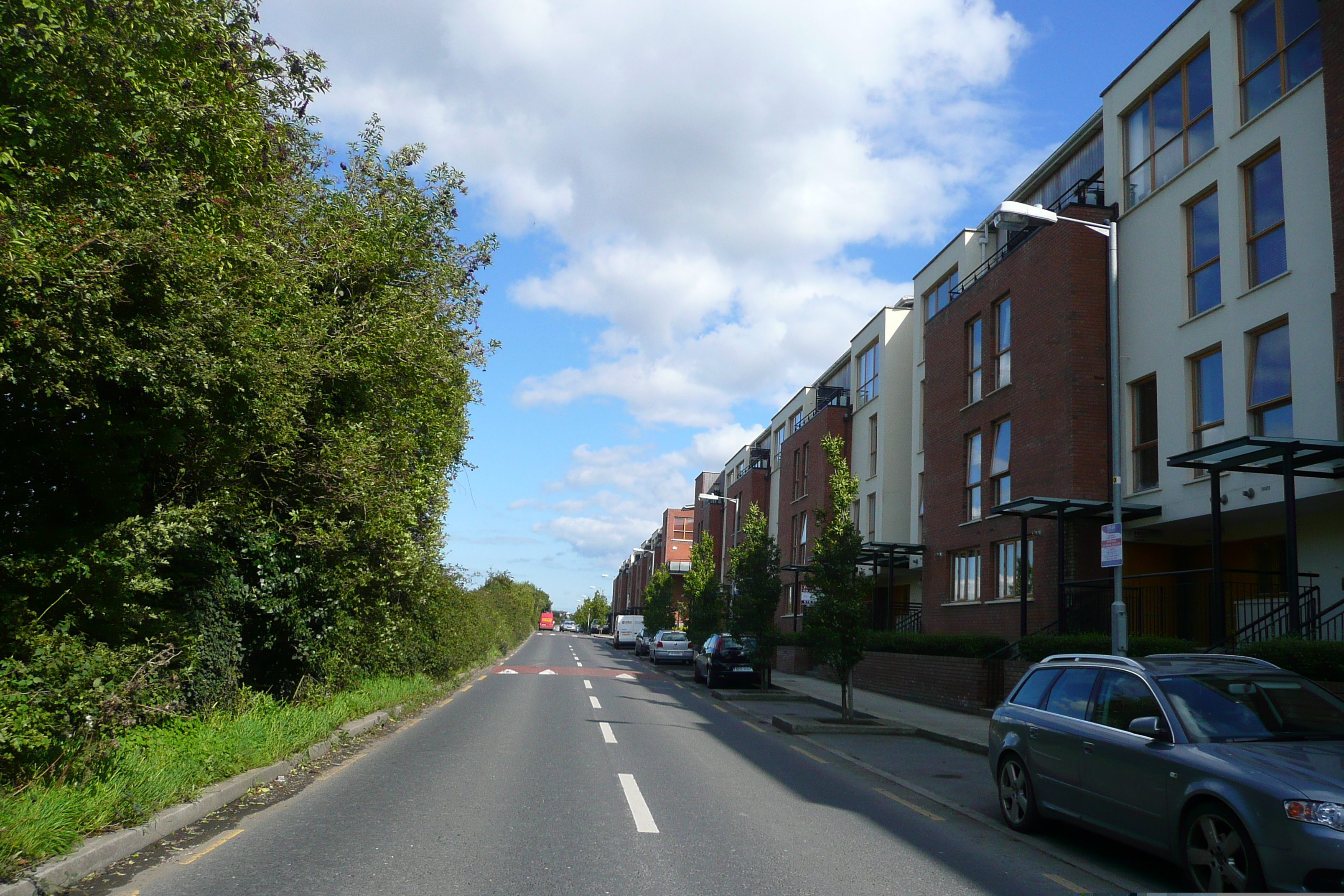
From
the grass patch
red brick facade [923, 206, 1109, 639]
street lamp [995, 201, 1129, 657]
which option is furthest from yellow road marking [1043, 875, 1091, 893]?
red brick facade [923, 206, 1109, 639]

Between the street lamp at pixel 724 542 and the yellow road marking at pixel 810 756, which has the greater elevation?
the street lamp at pixel 724 542

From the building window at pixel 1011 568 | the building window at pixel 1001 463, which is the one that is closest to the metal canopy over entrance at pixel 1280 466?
the building window at pixel 1011 568

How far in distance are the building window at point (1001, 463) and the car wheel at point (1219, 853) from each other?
17.2 meters

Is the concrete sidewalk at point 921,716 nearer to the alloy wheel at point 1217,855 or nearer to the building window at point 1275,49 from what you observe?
the alloy wheel at point 1217,855

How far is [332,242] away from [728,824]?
8546mm

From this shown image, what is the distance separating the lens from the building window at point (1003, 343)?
23.1 metres

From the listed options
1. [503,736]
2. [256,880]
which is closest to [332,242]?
[503,736]

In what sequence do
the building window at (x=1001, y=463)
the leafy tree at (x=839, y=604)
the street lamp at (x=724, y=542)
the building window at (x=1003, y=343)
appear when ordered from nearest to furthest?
the leafy tree at (x=839, y=604)
the building window at (x=1001, y=463)
the building window at (x=1003, y=343)
the street lamp at (x=724, y=542)

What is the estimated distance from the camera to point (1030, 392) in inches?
848

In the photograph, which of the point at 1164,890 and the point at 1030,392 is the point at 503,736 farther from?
the point at 1030,392

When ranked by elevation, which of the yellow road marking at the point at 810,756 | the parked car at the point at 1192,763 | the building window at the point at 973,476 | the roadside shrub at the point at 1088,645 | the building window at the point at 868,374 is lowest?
the yellow road marking at the point at 810,756

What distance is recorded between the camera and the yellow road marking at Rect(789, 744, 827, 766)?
12.6 meters

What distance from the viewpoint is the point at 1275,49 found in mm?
16328

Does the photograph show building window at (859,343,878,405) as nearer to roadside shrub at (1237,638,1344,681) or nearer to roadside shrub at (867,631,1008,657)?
roadside shrub at (867,631,1008,657)
